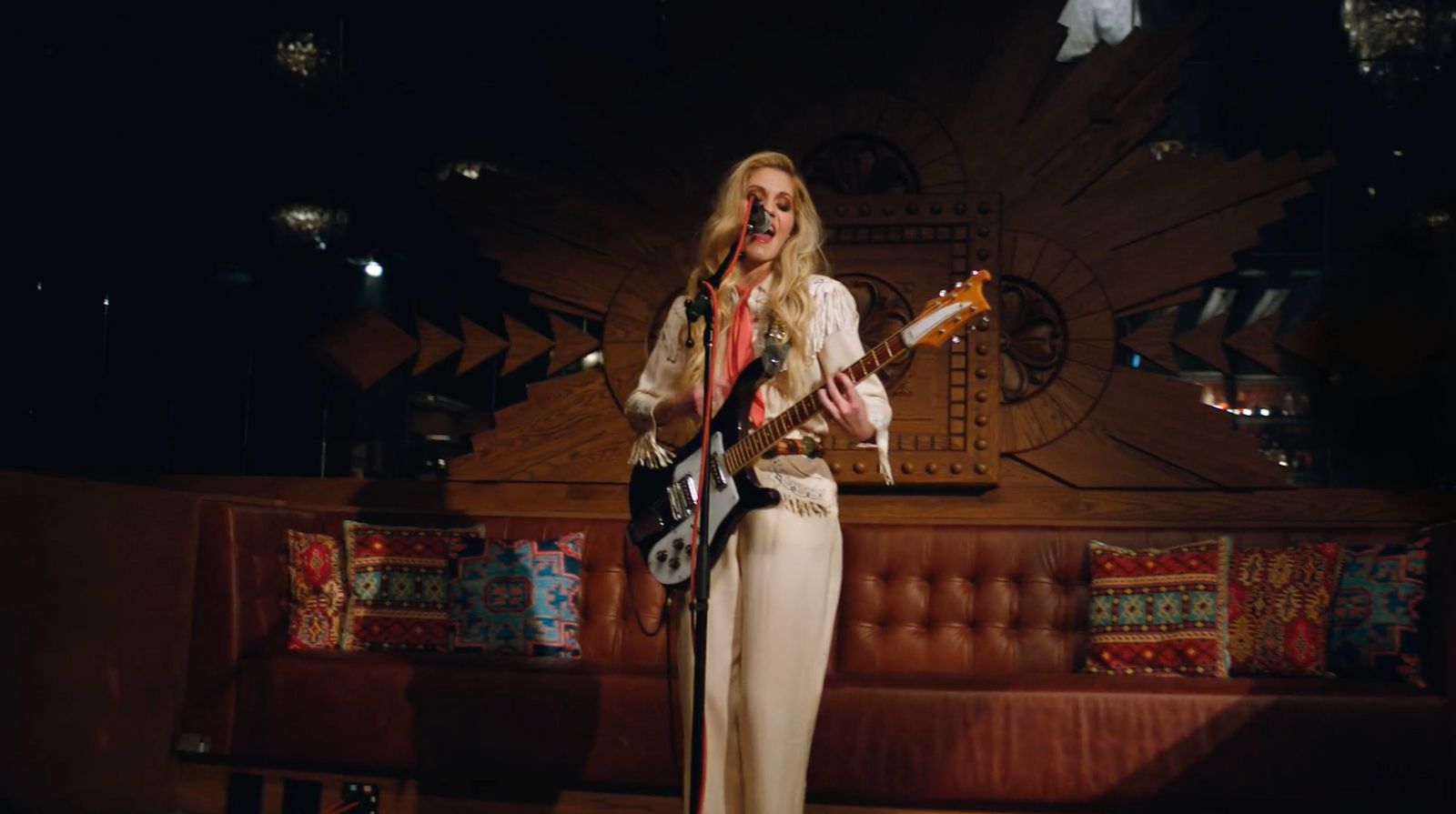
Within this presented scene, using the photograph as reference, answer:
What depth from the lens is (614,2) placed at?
14.7 ft

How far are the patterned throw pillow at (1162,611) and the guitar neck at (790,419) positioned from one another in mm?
1551

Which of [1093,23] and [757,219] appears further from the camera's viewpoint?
[1093,23]

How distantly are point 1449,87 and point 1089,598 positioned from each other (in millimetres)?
2109

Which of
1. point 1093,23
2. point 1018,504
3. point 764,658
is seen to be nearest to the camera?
point 764,658

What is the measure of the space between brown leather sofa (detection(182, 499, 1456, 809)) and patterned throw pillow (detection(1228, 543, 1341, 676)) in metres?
0.12

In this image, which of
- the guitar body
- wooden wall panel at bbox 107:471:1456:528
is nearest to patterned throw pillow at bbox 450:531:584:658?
wooden wall panel at bbox 107:471:1456:528

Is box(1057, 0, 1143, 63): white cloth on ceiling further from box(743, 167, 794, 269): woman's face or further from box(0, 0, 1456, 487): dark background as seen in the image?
box(743, 167, 794, 269): woman's face

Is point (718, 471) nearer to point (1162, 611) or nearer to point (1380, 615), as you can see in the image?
point (1162, 611)

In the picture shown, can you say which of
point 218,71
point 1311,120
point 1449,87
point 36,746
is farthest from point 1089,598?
point 218,71

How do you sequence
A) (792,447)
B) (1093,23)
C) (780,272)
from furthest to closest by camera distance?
(1093,23), (780,272), (792,447)

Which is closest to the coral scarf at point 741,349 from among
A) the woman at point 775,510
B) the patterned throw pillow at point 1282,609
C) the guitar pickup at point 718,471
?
the woman at point 775,510

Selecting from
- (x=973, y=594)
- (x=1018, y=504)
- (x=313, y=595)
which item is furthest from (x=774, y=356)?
(x=313, y=595)

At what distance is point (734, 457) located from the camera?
244 centimetres

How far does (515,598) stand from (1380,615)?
250 centimetres
